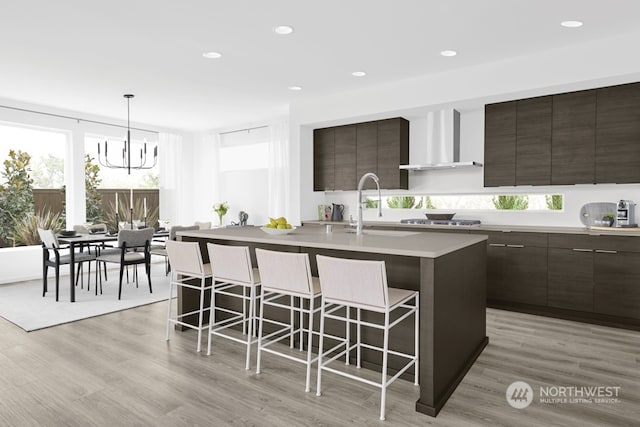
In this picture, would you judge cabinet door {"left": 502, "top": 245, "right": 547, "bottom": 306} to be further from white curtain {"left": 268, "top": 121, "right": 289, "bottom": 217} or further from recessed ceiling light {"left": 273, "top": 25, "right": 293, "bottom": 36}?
white curtain {"left": 268, "top": 121, "right": 289, "bottom": 217}

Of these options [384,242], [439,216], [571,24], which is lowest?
[384,242]

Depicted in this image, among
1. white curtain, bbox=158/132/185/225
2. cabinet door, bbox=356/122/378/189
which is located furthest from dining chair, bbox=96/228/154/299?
cabinet door, bbox=356/122/378/189

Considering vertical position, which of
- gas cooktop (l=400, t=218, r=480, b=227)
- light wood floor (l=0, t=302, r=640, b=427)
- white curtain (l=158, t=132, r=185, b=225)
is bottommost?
light wood floor (l=0, t=302, r=640, b=427)

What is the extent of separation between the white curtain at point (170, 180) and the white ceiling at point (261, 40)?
257cm

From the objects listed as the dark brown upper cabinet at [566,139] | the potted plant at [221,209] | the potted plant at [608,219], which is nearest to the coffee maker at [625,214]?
the potted plant at [608,219]

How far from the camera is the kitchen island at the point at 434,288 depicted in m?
2.42

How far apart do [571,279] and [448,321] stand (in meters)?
2.30

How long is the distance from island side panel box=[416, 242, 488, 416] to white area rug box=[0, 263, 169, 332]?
142 inches

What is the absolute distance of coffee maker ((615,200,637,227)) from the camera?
4.25 m

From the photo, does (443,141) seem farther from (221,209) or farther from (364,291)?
(221,209)

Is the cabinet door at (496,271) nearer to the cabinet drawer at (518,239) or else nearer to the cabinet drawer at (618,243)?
the cabinet drawer at (518,239)

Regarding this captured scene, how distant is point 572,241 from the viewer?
13.6 ft

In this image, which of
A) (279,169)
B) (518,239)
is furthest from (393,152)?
(279,169)

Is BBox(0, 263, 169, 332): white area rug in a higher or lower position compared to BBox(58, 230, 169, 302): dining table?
lower
